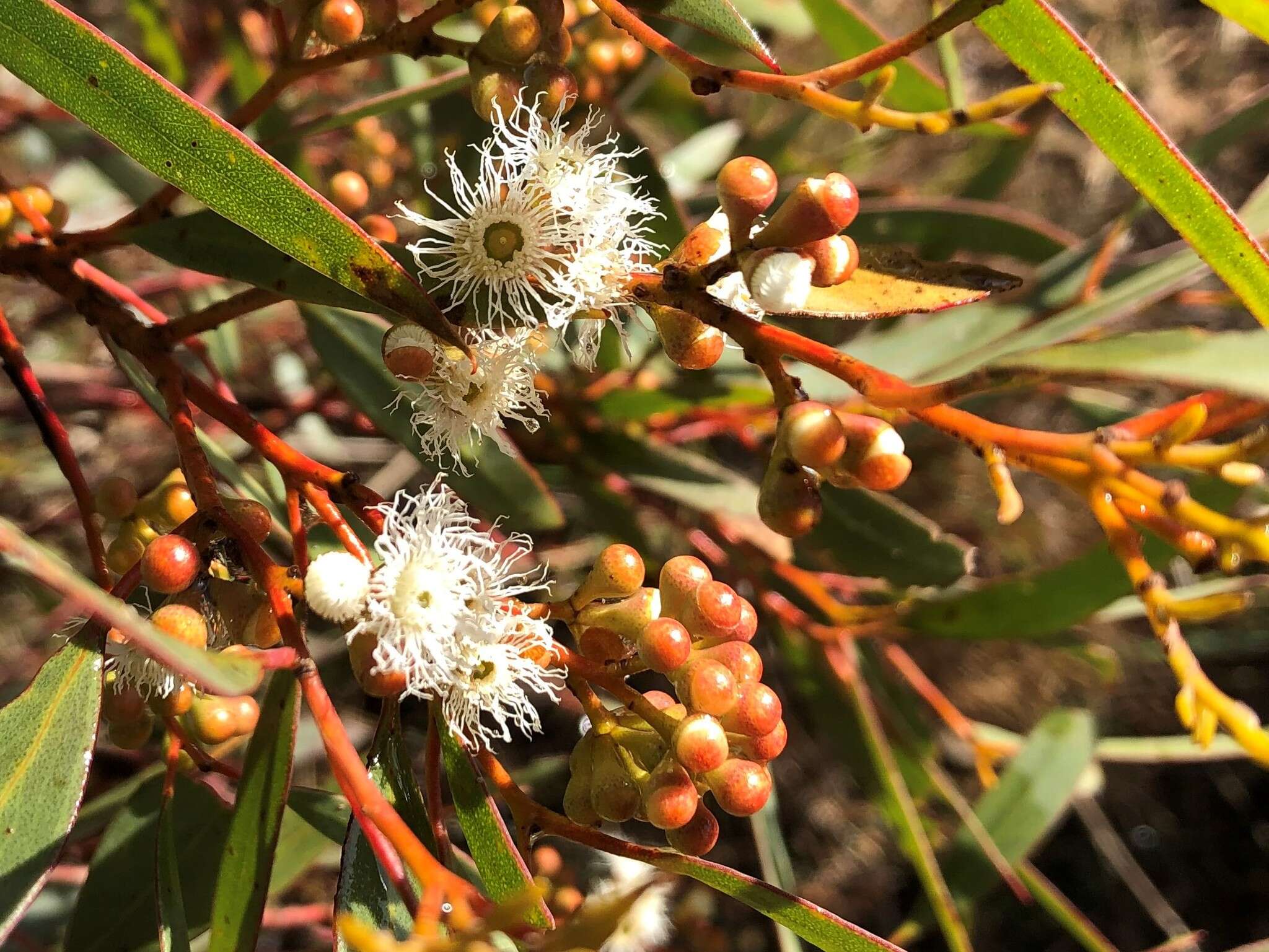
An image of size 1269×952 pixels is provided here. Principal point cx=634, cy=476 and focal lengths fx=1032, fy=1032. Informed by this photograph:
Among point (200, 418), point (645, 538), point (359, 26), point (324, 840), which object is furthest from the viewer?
point (200, 418)

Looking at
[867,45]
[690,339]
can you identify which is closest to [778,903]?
[690,339]

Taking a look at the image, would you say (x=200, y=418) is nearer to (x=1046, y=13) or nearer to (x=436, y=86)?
(x=436, y=86)

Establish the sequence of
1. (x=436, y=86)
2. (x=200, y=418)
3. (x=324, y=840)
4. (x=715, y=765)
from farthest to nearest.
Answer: (x=200, y=418), (x=324, y=840), (x=436, y=86), (x=715, y=765)

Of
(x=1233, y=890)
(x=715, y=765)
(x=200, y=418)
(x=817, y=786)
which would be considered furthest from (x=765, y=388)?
(x=1233, y=890)

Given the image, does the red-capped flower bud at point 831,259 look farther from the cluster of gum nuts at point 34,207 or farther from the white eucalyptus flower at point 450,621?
the cluster of gum nuts at point 34,207

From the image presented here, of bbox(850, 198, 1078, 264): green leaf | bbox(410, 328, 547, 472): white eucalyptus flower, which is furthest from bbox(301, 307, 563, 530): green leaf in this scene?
bbox(850, 198, 1078, 264): green leaf

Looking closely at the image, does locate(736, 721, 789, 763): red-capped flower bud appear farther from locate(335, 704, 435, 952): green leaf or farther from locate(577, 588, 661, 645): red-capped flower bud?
locate(335, 704, 435, 952): green leaf
